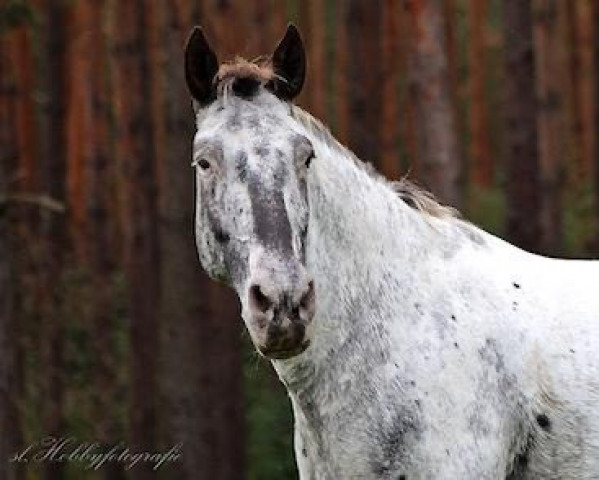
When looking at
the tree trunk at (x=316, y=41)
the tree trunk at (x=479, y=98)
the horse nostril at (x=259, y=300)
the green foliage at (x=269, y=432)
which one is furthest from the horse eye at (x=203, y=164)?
the tree trunk at (x=479, y=98)

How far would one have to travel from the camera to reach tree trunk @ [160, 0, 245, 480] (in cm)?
932

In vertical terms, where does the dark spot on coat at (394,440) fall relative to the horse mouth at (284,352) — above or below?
below

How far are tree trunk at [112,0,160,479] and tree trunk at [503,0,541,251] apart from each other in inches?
121

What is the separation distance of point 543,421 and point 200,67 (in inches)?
69.1

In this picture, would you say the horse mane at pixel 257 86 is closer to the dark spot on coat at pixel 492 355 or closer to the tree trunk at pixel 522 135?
the dark spot on coat at pixel 492 355

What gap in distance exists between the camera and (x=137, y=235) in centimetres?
1105

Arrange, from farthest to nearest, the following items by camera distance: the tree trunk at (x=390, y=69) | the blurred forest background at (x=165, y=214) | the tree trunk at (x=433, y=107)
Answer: the tree trunk at (x=390, y=69) → the blurred forest background at (x=165, y=214) → the tree trunk at (x=433, y=107)

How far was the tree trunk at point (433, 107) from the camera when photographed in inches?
364

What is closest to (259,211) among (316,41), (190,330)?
(190,330)

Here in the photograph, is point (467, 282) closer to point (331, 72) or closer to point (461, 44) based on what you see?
point (331, 72)

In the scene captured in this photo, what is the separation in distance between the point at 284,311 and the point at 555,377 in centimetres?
120

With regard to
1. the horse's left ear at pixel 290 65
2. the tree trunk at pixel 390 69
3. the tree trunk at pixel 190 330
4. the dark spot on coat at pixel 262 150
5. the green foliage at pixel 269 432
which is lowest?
the green foliage at pixel 269 432

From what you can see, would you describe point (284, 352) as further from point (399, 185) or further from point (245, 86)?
point (399, 185)

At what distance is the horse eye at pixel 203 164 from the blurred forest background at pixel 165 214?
173 centimetres
